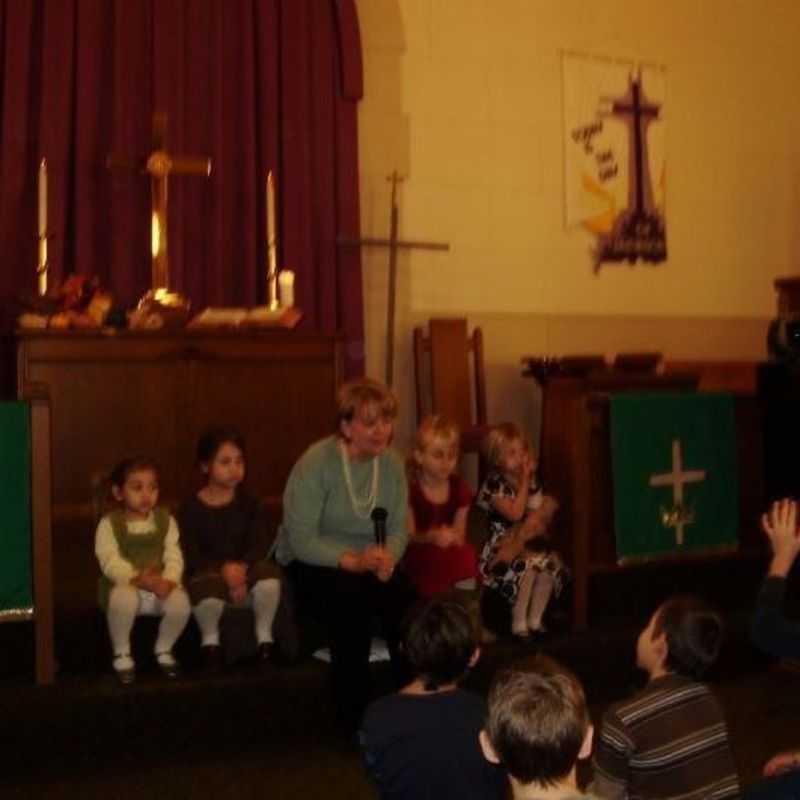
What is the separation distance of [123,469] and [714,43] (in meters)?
5.29

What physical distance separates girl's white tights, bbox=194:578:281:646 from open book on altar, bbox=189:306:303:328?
1.41m

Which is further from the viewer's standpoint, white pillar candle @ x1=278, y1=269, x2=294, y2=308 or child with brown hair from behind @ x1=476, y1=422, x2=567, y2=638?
white pillar candle @ x1=278, y1=269, x2=294, y2=308

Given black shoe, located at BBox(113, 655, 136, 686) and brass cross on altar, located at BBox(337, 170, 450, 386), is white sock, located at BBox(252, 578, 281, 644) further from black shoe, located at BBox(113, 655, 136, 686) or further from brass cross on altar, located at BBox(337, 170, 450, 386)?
brass cross on altar, located at BBox(337, 170, 450, 386)

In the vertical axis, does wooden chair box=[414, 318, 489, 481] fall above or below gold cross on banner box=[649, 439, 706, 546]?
above

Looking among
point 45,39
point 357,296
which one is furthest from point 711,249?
point 45,39

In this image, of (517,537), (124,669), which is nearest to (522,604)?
(517,537)

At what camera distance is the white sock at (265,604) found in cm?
420

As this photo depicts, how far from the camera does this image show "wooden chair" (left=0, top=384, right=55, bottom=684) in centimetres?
395

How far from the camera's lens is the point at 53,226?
5832 mm

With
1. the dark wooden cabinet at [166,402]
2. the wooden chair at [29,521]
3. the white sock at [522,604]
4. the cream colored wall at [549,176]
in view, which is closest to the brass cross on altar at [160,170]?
the dark wooden cabinet at [166,402]

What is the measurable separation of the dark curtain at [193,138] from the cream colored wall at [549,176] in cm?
34

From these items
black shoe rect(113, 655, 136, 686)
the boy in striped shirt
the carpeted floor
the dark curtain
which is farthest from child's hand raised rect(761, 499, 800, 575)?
the dark curtain

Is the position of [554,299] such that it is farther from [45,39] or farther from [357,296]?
[45,39]

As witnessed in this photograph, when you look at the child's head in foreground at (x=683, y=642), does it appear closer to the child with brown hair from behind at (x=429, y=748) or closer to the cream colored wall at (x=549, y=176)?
the child with brown hair from behind at (x=429, y=748)
